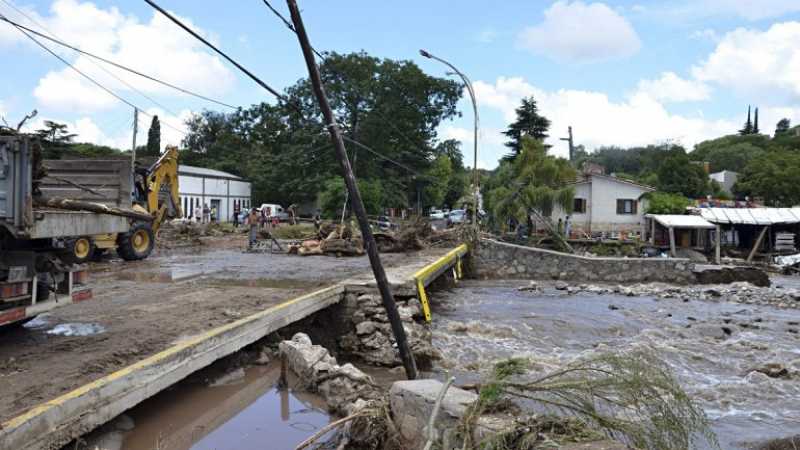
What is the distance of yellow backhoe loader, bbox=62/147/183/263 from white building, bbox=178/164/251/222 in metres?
23.4

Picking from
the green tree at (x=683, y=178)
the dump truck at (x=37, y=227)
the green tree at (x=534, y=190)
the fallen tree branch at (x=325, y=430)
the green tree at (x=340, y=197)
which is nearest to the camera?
the fallen tree branch at (x=325, y=430)

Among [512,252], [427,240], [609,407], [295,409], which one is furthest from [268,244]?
[609,407]

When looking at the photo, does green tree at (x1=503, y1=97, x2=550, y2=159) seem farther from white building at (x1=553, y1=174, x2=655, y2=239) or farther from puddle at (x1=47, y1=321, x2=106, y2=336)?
puddle at (x1=47, y1=321, x2=106, y2=336)

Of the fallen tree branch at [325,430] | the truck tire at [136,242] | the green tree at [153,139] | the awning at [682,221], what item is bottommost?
the fallen tree branch at [325,430]

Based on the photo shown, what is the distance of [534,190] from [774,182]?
23.7m

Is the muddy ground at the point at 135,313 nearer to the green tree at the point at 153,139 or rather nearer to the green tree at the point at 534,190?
the green tree at the point at 534,190

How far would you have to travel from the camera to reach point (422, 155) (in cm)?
4678

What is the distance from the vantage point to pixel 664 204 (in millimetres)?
36094

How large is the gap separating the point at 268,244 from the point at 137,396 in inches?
717

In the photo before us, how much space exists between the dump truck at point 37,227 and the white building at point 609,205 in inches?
1232

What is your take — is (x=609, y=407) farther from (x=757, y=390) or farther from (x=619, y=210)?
(x=619, y=210)

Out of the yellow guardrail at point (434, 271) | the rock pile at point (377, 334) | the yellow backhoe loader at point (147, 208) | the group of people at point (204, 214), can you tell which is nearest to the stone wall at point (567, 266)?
the yellow guardrail at point (434, 271)

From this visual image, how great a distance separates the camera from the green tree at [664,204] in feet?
117

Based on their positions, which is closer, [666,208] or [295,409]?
[295,409]
